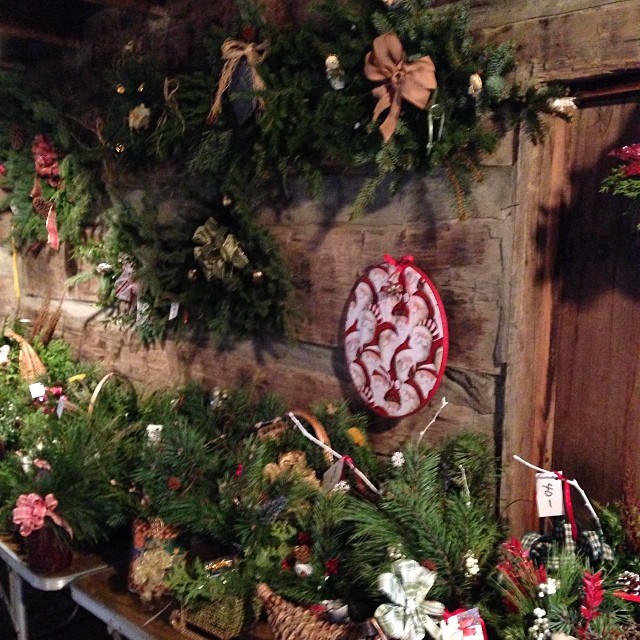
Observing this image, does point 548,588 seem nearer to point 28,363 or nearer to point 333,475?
point 333,475

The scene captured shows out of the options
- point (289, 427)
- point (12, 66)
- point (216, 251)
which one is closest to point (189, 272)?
point (216, 251)

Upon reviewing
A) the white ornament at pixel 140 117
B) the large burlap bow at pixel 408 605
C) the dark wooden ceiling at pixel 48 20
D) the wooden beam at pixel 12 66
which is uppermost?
the dark wooden ceiling at pixel 48 20

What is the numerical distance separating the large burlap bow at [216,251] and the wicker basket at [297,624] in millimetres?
867

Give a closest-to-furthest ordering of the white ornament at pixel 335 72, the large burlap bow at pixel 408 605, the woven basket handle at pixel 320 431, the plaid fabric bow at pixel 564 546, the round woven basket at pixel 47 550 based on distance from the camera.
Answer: the large burlap bow at pixel 408 605
the plaid fabric bow at pixel 564 546
the white ornament at pixel 335 72
the woven basket handle at pixel 320 431
the round woven basket at pixel 47 550

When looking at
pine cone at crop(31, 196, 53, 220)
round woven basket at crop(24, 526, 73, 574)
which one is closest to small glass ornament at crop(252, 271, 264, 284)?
round woven basket at crop(24, 526, 73, 574)

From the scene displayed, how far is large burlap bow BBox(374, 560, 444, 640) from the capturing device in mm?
1214

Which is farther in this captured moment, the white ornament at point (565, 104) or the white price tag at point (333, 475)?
the white price tag at point (333, 475)

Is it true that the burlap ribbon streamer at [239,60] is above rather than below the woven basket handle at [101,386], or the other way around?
above

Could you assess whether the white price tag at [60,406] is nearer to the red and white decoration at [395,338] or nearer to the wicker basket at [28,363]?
the wicker basket at [28,363]

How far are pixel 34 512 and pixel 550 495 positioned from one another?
1.23 metres

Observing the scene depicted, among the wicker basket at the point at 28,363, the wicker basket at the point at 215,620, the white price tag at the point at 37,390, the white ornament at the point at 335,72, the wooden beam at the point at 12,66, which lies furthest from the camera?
the wooden beam at the point at 12,66

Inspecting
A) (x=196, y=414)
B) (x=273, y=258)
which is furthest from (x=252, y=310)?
(x=196, y=414)

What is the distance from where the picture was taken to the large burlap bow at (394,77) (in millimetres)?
1430

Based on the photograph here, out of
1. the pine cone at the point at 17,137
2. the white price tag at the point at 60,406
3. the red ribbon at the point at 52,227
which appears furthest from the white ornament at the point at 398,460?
the pine cone at the point at 17,137
